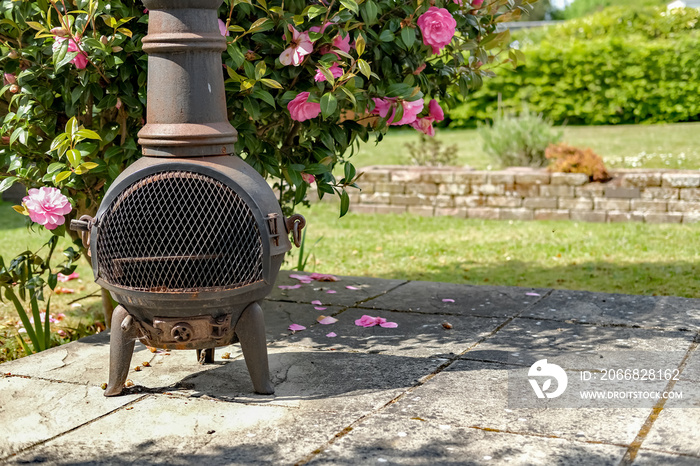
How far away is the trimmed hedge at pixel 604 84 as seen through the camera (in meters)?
16.5

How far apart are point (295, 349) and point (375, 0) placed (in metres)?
1.67

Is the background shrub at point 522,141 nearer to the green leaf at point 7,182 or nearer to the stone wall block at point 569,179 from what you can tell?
the stone wall block at point 569,179

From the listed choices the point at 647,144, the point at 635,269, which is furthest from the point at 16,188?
the point at 647,144

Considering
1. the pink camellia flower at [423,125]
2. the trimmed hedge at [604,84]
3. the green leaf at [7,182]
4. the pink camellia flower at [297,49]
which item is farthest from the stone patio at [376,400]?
the trimmed hedge at [604,84]

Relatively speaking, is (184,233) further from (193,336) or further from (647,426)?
(647,426)

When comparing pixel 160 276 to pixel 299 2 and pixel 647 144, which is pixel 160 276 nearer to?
pixel 299 2

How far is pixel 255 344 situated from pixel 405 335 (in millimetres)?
1128

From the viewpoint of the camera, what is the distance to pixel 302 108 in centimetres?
343

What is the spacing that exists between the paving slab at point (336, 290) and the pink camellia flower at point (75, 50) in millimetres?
1971

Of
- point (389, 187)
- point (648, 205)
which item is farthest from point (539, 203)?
point (389, 187)

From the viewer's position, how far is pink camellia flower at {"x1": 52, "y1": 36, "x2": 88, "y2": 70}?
3203 mm

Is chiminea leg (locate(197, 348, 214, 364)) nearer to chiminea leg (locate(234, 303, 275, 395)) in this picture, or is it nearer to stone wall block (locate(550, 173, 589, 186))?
chiminea leg (locate(234, 303, 275, 395))

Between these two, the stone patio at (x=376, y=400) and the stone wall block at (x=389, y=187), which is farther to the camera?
the stone wall block at (x=389, y=187)

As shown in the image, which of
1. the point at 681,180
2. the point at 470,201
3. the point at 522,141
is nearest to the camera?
the point at 681,180
